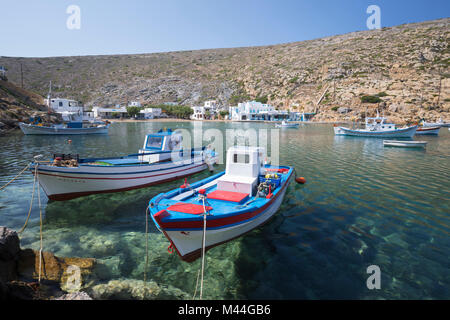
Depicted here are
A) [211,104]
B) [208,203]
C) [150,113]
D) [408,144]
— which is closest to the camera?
[208,203]

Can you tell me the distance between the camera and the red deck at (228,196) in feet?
31.0

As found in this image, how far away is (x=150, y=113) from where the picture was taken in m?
120

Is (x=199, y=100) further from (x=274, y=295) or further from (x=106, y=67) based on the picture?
(x=274, y=295)

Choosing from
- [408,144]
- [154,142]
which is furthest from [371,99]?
[154,142]

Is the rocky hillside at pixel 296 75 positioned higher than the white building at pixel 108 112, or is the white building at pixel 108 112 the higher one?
the rocky hillside at pixel 296 75

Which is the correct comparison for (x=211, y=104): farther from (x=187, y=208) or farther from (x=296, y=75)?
(x=187, y=208)

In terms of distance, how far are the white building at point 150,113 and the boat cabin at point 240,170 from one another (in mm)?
117312

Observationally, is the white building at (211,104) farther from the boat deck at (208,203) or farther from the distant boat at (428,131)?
the boat deck at (208,203)

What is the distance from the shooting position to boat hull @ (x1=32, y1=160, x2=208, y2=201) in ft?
41.6

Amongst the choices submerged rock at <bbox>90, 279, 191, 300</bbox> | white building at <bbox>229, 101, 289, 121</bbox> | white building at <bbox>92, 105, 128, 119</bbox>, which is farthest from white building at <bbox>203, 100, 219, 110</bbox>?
submerged rock at <bbox>90, 279, 191, 300</bbox>

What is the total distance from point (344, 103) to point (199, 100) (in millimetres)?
83610

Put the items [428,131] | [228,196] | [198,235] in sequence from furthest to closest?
[428,131] < [228,196] < [198,235]

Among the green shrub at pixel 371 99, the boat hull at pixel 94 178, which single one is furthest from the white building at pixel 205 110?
the boat hull at pixel 94 178

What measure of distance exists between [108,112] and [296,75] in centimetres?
10514
